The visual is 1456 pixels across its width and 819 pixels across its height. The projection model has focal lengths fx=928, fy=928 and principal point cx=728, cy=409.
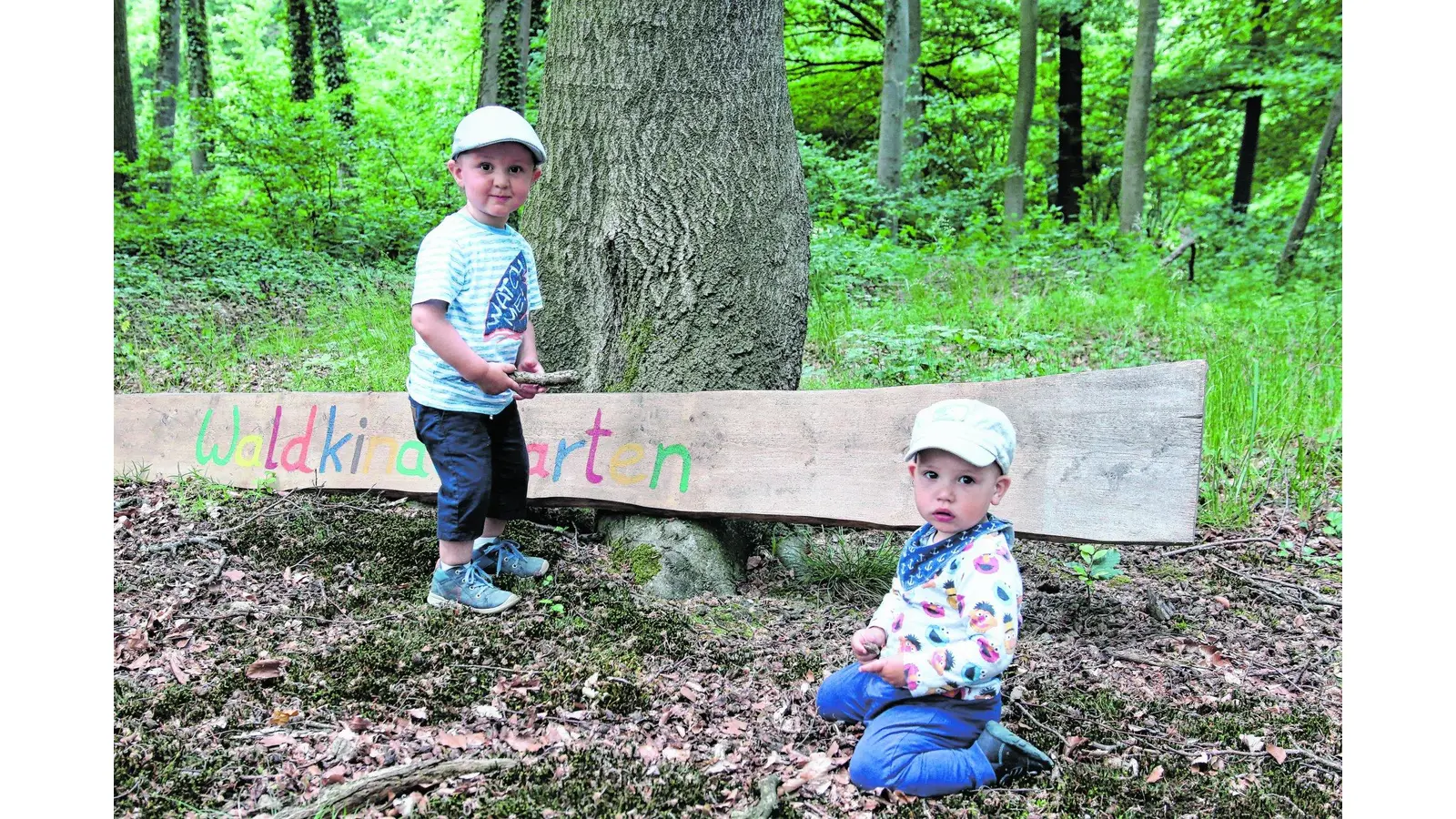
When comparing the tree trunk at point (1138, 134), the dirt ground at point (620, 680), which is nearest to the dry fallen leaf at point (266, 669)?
the dirt ground at point (620, 680)

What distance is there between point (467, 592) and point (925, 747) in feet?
5.42

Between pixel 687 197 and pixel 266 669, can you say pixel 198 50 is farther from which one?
pixel 266 669

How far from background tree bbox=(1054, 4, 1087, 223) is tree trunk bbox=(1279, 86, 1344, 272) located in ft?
13.4

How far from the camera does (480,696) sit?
2.54 meters

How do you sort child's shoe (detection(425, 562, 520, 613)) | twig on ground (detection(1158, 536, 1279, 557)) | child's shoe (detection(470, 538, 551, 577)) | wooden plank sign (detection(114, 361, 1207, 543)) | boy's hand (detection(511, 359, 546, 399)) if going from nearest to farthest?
wooden plank sign (detection(114, 361, 1207, 543))
boy's hand (detection(511, 359, 546, 399))
child's shoe (detection(425, 562, 520, 613))
child's shoe (detection(470, 538, 551, 577))
twig on ground (detection(1158, 536, 1279, 557))

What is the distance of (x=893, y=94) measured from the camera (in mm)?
10430

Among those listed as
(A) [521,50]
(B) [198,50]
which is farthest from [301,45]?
(A) [521,50]

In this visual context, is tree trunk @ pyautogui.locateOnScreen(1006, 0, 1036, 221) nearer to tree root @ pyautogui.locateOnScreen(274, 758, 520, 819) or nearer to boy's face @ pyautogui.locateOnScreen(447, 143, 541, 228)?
boy's face @ pyautogui.locateOnScreen(447, 143, 541, 228)

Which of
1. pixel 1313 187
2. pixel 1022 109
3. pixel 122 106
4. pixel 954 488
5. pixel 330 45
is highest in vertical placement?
pixel 330 45

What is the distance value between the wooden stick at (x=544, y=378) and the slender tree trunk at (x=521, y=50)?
21.7ft

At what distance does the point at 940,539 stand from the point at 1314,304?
6.40 m

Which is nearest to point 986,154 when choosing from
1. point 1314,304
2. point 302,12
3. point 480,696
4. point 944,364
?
point 1314,304

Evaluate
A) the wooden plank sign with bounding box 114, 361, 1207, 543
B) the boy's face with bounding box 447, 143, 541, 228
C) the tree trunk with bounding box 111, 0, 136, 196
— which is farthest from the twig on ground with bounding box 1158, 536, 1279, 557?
the tree trunk with bounding box 111, 0, 136, 196

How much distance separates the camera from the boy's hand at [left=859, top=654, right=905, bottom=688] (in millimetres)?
2033
